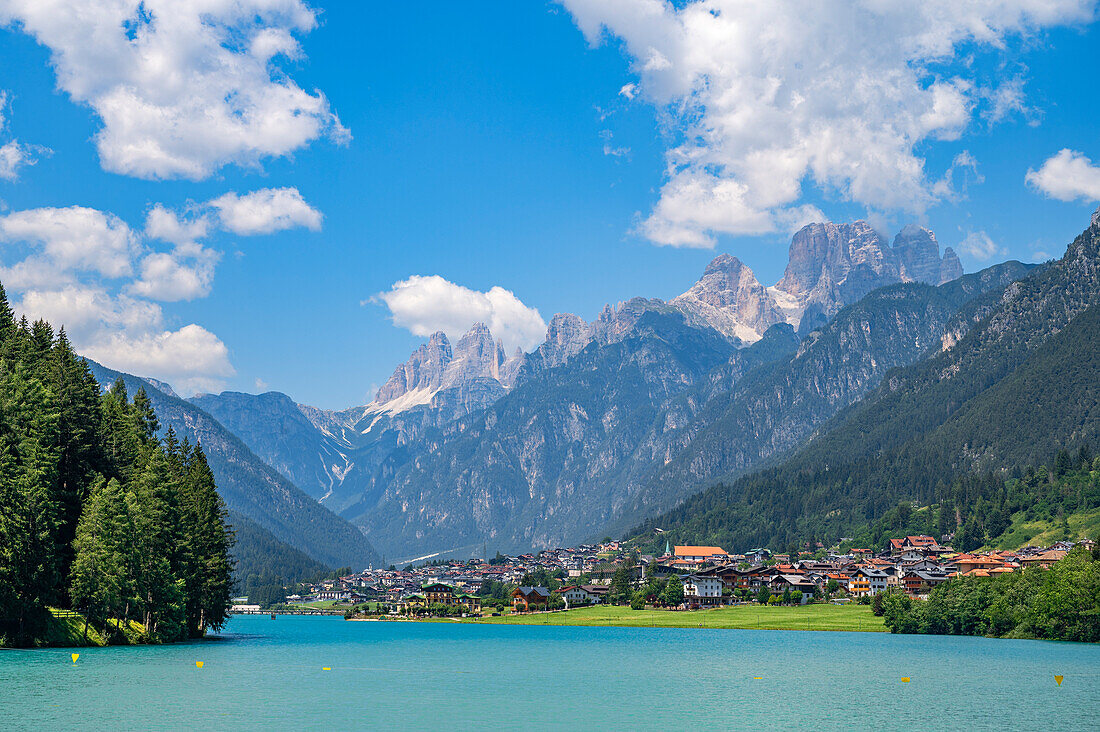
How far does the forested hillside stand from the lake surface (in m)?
4.62

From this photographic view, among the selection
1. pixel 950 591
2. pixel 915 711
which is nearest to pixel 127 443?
pixel 915 711

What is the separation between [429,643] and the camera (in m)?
136

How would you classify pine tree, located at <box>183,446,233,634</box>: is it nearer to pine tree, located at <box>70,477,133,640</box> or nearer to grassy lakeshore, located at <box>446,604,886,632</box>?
pine tree, located at <box>70,477,133,640</box>

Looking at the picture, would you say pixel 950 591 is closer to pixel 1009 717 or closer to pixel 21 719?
pixel 1009 717

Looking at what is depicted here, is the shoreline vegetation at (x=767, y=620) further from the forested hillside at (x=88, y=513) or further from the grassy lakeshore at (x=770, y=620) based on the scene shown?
the forested hillside at (x=88, y=513)

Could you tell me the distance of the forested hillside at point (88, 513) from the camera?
78625mm

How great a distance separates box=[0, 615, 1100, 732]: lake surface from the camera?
55406 mm

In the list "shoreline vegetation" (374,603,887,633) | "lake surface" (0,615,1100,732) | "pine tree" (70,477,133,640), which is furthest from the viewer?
"shoreline vegetation" (374,603,887,633)

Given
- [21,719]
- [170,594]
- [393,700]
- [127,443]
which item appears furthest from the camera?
[127,443]

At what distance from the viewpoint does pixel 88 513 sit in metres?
86.9

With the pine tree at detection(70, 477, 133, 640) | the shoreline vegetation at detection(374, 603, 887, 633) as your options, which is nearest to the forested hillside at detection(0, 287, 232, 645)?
the pine tree at detection(70, 477, 133, 640)

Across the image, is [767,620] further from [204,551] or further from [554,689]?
[554,689]

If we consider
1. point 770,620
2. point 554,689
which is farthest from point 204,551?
point 770,620

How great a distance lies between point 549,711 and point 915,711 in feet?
71.1
